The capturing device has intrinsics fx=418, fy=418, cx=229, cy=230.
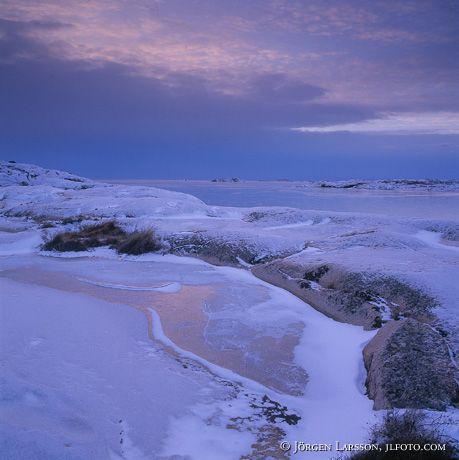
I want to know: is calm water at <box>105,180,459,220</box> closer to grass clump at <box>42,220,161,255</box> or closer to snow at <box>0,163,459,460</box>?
snow at <box>0,163,459,460</box>

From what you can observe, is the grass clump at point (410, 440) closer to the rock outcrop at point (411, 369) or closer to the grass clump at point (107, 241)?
the rock outcrop at point (411, 369)

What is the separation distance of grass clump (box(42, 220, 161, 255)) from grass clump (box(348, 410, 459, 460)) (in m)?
11.7

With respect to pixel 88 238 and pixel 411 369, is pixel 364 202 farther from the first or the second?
pixel 411 369

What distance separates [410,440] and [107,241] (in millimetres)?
14174

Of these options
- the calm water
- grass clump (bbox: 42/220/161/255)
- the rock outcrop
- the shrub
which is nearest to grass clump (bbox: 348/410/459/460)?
the rock outcrop

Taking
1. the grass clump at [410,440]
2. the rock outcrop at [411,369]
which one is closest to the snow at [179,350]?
the rock outcrop at [411,369]

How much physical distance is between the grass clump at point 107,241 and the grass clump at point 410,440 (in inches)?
461

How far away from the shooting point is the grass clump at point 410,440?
11.7 feet

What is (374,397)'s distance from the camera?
525 cm

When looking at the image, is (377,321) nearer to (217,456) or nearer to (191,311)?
(191,311)

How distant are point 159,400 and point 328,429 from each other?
2000mm

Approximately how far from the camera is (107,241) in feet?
53.4

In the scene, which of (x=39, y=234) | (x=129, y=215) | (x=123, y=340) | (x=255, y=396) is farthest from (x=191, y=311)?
(x=129, y=215)

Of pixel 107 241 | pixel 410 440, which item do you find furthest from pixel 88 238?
pixel 410 440
